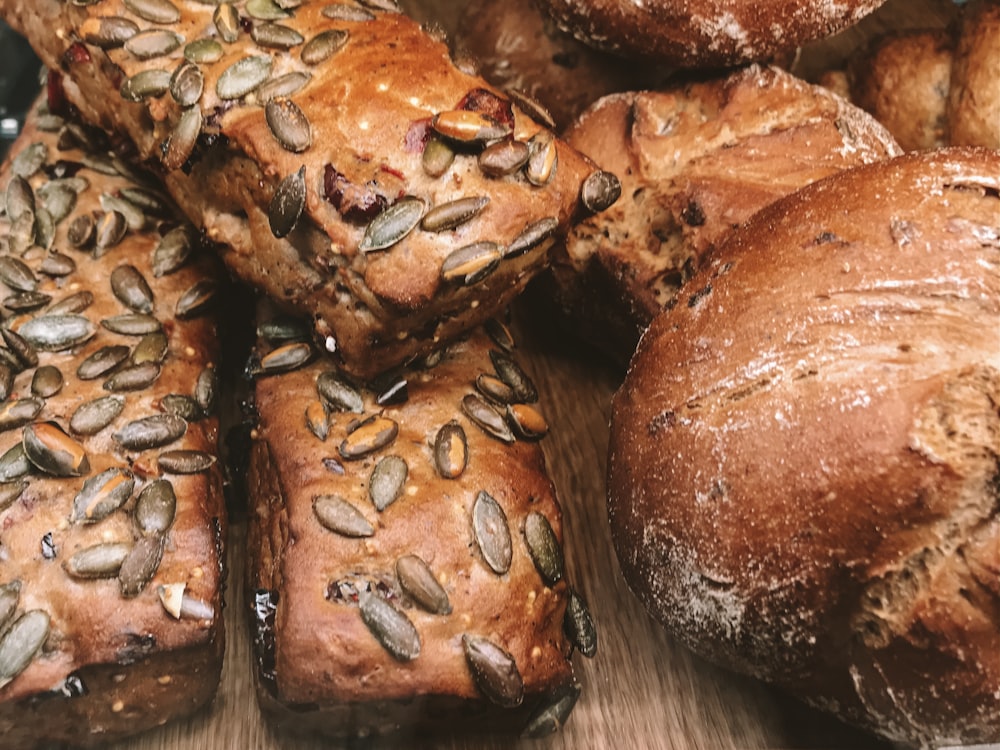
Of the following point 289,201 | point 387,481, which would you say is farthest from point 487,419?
point 289,201

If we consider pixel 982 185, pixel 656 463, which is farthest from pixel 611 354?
pixel 982 185

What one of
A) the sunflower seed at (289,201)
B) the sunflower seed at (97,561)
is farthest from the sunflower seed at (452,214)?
the sunflower seed at (97,561)

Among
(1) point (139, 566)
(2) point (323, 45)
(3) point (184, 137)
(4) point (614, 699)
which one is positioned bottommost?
(4) point (614, 699)

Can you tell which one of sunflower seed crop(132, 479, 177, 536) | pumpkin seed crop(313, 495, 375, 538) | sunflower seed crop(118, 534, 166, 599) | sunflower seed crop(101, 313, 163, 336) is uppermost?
pumpkin seed crop(313, 495, 375, 538)

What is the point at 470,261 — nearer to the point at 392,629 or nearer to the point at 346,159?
the point at 346,159

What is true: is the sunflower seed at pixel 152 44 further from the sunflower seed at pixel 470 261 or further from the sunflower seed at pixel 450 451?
the sunflower seed at pixel 450 451

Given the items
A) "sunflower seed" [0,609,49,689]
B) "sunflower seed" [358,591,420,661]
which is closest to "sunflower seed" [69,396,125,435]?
"sunflower seed" [0,609,49,689]

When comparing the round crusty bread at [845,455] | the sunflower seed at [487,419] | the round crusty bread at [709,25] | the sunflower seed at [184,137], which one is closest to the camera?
the round crusty bread at [845,455]

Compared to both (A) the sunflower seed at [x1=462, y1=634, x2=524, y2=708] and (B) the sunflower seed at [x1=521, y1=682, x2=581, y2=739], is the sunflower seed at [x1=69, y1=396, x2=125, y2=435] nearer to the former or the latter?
(A) the sunflower seed at [x1=462, y1=634, x2=524, y2=708]
